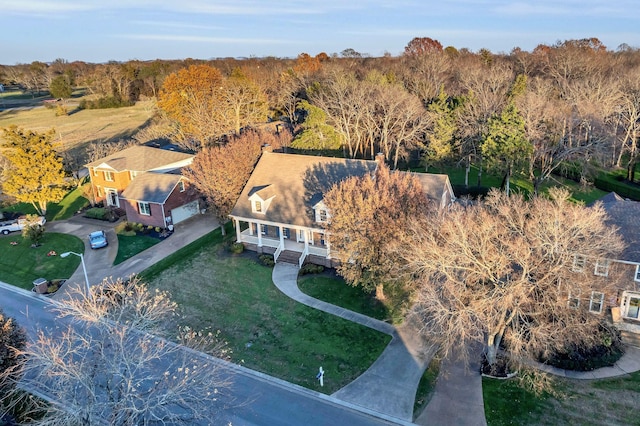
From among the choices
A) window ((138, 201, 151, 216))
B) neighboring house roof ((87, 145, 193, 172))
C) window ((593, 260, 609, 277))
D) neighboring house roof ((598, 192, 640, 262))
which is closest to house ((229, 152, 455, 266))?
window ((138, 201, 151, 216))

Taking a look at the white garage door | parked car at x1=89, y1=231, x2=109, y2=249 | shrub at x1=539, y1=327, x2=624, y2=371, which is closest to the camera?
shrub at x1=539, y1=327, x2=624, y2=371

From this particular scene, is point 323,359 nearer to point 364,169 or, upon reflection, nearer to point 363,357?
point 363,357

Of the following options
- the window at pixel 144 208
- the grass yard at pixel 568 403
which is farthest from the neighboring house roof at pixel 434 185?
the window at pixel 144 208

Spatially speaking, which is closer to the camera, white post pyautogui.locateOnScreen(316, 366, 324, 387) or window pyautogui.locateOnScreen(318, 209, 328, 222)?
white post pyautogui.locateOnScreen(316, 366, 324, 387)

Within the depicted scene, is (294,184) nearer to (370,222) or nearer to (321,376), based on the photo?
(370,222)

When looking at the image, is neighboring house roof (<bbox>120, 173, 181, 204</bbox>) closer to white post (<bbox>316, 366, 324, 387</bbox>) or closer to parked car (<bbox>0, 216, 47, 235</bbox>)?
parked car (<bbox>0, 216, 47, 235</bbox>)

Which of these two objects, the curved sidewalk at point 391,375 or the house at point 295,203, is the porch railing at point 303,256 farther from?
the curved sidewalk at point 391,375

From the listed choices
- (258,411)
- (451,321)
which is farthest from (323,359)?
(451,321)
